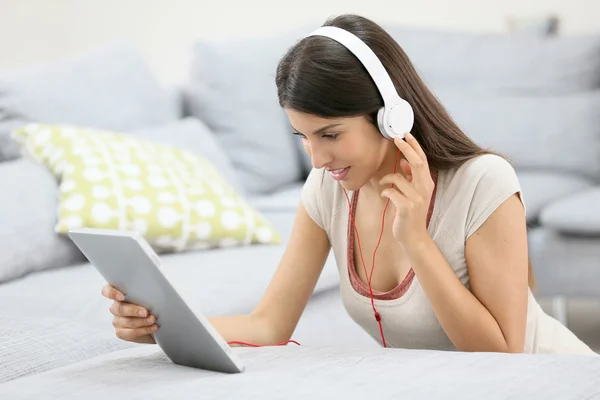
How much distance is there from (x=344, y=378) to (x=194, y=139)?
1.90 meters

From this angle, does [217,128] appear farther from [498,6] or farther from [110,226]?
[498,6]

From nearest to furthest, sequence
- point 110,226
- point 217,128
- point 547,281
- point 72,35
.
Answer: point 110,226 < point 547,281 < point 217,128 < point 72,35

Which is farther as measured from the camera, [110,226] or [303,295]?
[110,226]

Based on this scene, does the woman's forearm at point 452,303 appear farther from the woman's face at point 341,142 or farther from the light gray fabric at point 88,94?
the light gray fabric at point 88,94

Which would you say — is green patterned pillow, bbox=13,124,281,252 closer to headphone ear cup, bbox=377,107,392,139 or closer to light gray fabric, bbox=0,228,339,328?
light gray fabric, bbox=0,228,339,328

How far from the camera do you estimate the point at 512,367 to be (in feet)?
3.66

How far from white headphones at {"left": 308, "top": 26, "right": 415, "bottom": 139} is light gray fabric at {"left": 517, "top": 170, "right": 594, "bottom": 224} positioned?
5.23ft

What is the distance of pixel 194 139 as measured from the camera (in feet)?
9.60

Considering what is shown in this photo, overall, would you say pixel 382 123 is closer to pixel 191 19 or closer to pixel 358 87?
pixel 358 87

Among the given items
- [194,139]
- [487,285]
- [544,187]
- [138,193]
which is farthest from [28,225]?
[544,187]

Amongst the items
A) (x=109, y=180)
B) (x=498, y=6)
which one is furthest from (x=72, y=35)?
(x=109, y=180)

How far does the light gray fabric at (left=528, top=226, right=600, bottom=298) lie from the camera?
2.81 metres

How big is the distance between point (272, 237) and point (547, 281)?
0.89 meters

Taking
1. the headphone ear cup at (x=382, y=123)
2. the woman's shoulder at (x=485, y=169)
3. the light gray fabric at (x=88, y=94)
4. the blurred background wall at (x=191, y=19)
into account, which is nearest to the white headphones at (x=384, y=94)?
the headphone ear cup at (x=382, y=123)
